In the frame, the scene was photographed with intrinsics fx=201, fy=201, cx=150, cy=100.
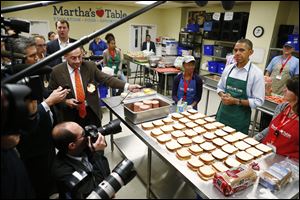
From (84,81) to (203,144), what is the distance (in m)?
1.20

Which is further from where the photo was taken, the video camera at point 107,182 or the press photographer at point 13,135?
the video camera at point 107,182

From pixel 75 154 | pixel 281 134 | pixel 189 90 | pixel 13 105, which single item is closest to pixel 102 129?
pixel 75 154

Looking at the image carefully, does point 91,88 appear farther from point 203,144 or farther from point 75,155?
point 203,144

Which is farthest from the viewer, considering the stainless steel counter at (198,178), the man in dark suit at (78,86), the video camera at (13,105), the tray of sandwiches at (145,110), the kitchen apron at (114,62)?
the kitchen apron at (114,62)

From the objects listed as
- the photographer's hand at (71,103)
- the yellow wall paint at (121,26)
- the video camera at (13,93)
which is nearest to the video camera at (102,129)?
the video camera at (13,93)

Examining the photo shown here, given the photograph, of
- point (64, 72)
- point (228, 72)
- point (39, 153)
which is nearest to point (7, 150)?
point (39, 153)

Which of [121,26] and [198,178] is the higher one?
[121,26]

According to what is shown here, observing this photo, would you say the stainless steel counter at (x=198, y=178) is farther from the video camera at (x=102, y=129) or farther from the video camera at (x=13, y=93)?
the video camera at (x=13, y=93)

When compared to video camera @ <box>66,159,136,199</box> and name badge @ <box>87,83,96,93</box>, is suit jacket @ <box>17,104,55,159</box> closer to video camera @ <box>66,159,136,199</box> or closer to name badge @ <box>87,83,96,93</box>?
video camera @ <box>66,159,136,199</box>

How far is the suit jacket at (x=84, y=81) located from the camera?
5.81 ft

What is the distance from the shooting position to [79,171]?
84cm

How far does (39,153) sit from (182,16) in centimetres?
658

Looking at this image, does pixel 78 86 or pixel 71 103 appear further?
pixel 78 86

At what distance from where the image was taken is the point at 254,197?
2.79 feet
